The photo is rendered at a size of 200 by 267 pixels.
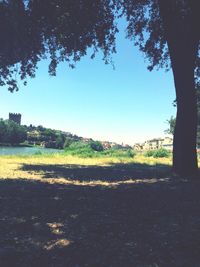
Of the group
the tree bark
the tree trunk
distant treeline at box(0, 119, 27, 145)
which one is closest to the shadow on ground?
the tree trunk

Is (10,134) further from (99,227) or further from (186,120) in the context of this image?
(99,227)

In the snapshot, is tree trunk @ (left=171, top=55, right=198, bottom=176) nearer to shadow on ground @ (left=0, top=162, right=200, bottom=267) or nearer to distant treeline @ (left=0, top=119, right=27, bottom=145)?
shadow on ground @ (left=0, top=162, right=200, bottom=267)

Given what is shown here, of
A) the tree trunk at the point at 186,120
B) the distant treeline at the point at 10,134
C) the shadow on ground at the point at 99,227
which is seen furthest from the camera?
the distant treeline at the point at 10,134

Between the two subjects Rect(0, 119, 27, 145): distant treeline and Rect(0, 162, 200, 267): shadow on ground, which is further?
Rect(0, 119, 27, 145): distant treeline

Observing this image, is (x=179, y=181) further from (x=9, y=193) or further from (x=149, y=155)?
(x=149, y=155)

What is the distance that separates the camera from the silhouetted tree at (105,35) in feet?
55.8

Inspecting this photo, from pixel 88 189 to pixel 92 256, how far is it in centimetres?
631

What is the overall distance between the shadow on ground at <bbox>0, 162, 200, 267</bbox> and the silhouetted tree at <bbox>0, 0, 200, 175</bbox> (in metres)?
5.25

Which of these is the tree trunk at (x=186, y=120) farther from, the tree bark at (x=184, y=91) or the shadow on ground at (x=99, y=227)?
the shadow on ground at (x=99, y=227)

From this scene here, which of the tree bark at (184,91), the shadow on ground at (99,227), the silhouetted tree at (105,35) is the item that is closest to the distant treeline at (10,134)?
the silhouetted tree at (105,35)

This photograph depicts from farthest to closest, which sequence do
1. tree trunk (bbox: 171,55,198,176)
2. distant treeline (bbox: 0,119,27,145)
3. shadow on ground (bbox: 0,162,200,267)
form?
1. distant treeline (bbox: 0,119,27,145)
2. tree trunk (bbox: 171,55,198,176)
3. shadow on ground (bbox: 0,162,200,267)

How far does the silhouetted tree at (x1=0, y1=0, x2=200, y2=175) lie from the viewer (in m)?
17.0

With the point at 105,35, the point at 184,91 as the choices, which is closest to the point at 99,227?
the point at 184,91

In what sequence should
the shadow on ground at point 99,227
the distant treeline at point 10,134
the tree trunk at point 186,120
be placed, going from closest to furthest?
the shadow on ground at point 99,227
the tree trunk at point 186,120
the distant treeline at point 10,134
